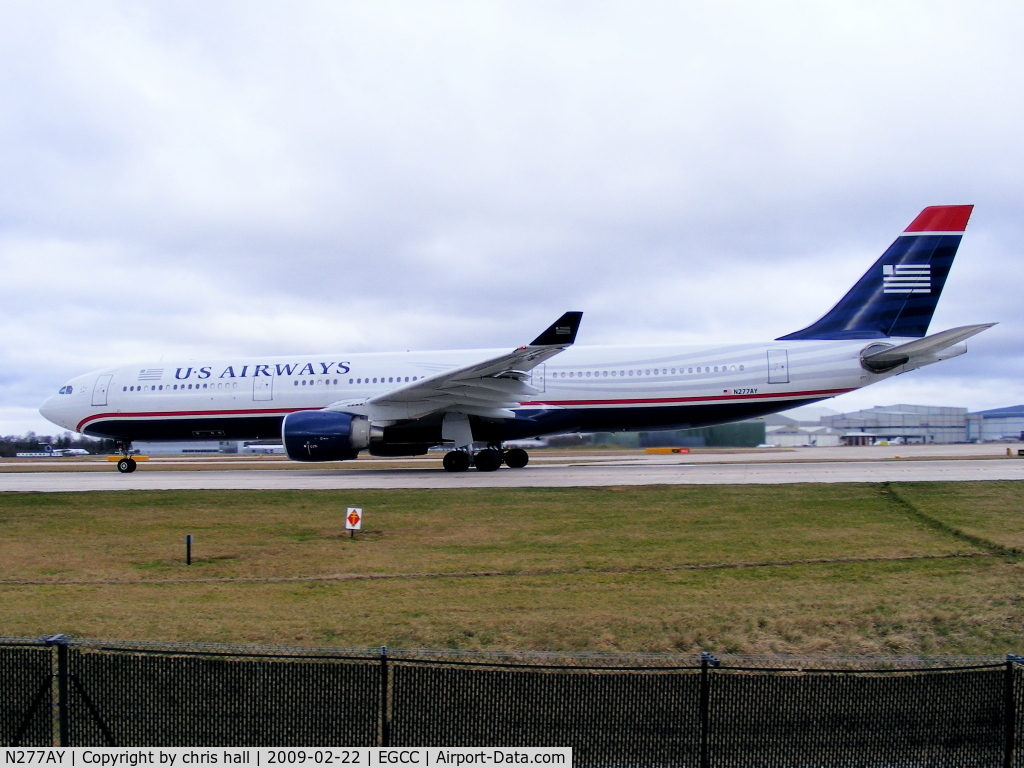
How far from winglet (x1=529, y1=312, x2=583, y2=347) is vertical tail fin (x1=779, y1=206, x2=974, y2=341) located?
32.3 ft

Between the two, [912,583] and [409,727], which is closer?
[409,727]

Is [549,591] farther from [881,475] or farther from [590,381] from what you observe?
[590,381]

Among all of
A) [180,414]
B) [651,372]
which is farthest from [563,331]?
[180,414]

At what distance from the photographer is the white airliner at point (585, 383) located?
78.8 ft

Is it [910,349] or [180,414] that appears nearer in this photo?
[910,349]

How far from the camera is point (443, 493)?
18438mm

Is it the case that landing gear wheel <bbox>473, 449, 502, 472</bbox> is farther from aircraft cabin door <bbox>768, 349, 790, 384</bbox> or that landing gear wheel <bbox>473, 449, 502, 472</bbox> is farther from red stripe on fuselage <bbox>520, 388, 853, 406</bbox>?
aircraft cabin door <bbox>768, 349, 790, 384</bbox>

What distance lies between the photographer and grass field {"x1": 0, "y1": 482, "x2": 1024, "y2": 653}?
8.36 meters

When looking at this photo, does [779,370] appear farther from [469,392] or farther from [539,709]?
A: [539,709]

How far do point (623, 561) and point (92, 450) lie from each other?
8063 cm

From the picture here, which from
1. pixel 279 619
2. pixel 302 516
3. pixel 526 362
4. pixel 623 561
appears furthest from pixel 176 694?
pixel 526 362

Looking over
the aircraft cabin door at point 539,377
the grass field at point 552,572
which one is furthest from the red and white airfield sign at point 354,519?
the aircraft cabin door at point 539,377

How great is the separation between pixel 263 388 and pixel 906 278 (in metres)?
21.3

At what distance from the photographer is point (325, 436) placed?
2325 centimetres
